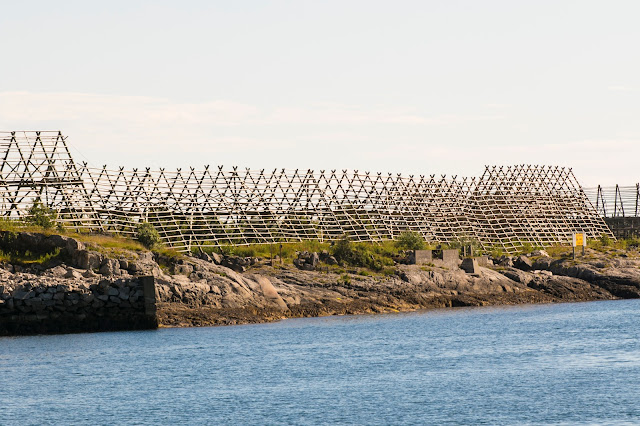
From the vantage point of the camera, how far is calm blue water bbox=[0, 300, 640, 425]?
3275cm

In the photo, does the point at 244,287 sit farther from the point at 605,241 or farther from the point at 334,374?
the point at 605,241

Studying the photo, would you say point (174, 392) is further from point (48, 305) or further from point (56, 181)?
point (56, 181)

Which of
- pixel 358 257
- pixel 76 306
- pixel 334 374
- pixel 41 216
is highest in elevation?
pixel 41 216

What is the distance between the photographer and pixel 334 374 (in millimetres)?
40438

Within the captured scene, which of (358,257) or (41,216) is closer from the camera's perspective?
(41,216)

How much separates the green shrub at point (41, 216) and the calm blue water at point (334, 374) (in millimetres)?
12998

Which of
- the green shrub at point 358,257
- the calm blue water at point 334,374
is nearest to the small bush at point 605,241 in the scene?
the green shrub at point 358,257

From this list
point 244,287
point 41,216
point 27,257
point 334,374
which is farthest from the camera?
point 41,216

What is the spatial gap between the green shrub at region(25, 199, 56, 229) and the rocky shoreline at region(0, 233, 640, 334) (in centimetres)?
408

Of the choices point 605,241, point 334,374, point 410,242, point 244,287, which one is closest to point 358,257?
point 410,242

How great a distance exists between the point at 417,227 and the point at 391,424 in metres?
57.3

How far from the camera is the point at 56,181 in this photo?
6962 centimetres

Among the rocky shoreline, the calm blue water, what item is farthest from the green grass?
the calm blue water

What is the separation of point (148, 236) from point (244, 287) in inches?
408
